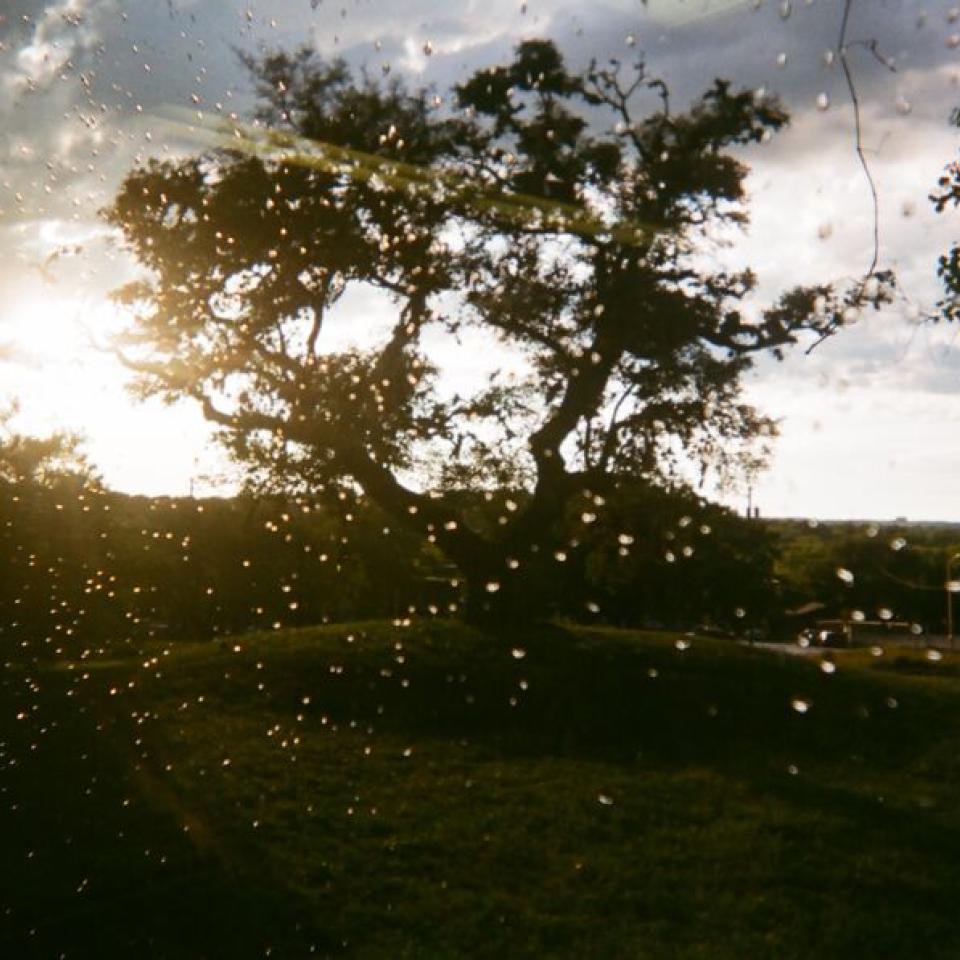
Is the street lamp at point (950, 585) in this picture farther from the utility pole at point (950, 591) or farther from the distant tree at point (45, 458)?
the distant tree at point (45, 458)

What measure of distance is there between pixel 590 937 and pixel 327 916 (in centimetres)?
139

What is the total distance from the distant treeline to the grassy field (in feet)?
2.83

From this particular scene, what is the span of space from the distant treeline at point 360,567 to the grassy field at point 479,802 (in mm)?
863

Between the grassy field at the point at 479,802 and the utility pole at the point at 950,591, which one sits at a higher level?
the utility pole at the point at 950,591

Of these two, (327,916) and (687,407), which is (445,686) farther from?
(327,916)

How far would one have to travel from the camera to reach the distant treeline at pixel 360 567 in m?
8.98

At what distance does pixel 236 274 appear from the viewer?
14.6 meters

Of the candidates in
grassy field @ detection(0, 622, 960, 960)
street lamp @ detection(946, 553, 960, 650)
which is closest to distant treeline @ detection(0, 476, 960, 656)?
street lamp @ detection(946, 553, 960, 650)

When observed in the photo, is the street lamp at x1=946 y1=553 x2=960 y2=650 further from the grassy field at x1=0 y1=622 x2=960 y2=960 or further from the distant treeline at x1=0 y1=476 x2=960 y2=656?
the grassy field at x1=0 y1=622 x2=960 y2=960

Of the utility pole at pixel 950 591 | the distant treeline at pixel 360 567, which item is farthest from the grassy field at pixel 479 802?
the utility pole at pixel 950 591

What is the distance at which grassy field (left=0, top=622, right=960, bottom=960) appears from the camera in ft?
20.2

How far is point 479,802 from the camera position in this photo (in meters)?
9.00

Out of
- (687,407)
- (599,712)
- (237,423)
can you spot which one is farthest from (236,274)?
(599,712)

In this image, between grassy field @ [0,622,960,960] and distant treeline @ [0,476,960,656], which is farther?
distant treeline @ [0,476,960,656]
